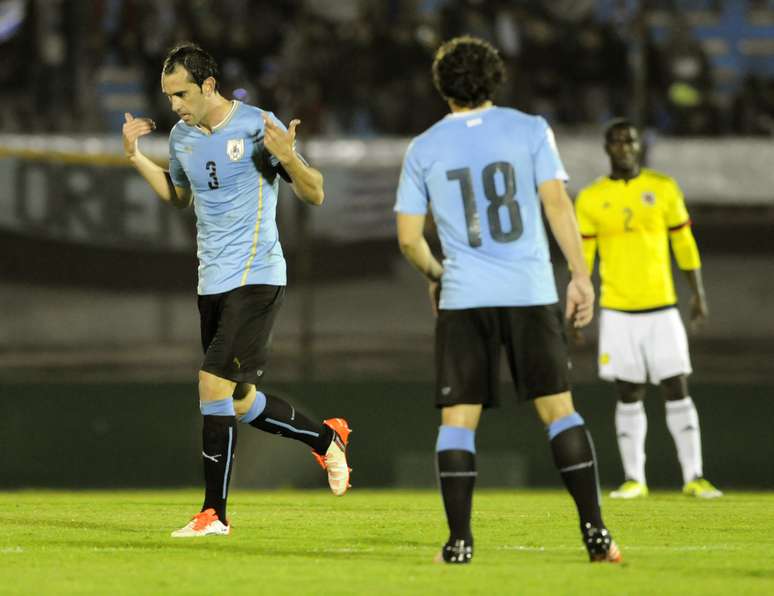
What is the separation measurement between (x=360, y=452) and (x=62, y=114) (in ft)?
12.9

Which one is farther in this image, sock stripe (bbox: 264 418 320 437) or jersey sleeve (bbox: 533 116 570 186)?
sock stripe (bbox: 264 418 320 437)

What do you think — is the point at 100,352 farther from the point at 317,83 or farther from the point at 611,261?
the point at 611,261

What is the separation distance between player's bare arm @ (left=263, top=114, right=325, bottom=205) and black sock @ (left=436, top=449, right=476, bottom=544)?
163cm

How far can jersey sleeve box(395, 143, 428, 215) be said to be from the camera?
20.2 ft

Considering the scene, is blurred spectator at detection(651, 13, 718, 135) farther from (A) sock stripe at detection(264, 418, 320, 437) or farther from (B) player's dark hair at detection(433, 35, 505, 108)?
(B) player's dark hair at detection(433, 35, 505, 108)

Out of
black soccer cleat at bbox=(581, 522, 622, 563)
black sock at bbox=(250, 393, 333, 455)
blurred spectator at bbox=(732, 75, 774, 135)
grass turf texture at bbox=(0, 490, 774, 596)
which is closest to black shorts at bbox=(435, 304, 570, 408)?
black soccer cleat at bbox=(581, 522, 622, 563)

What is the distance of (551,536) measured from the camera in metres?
7.50

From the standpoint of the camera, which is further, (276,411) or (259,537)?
(276,411)

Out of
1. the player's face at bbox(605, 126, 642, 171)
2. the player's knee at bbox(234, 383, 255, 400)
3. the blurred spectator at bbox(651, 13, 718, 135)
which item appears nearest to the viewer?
the player's knee at bbox(234, 383, 255, 400)

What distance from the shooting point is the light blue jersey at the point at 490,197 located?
20.0 ft

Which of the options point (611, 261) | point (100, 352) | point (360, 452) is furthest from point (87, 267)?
point (611, 261)

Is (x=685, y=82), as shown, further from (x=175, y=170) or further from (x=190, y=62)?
(x=190, y=62)

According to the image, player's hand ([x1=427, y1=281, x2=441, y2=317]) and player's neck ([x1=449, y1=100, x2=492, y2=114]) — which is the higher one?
player's neck ([x1=449, y1=100, x2=492, y2=114])

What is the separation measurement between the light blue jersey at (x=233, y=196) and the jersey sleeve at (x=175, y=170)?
52 millimetres
